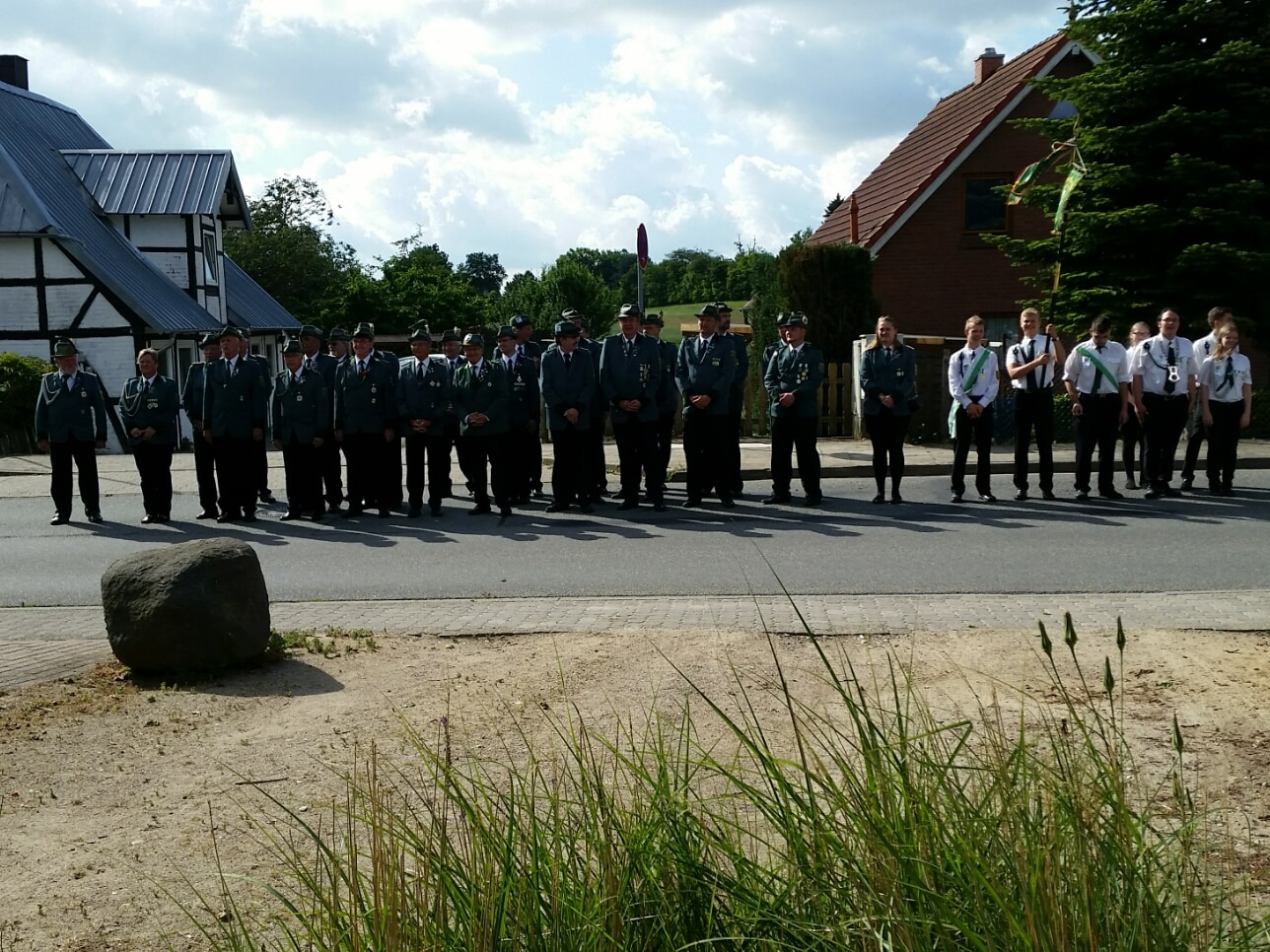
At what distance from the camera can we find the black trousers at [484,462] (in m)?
14.0

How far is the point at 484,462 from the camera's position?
14484 mm

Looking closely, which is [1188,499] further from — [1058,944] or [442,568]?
[1058,944]

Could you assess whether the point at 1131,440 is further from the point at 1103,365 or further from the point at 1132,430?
the point at 1103,365

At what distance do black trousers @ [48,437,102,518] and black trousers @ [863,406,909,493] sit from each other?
7551 millimetres

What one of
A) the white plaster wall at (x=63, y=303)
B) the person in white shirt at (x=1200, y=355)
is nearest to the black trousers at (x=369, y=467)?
the person in white shirt at (x=1200, y=355)

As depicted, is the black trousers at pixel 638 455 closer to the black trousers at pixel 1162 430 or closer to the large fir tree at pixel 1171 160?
the black trousers at pixel 1162 430

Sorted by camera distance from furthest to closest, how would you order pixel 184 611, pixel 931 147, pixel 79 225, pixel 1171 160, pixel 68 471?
1. pixel 79 225
2. pixel 931 147
3. pixel 1171 160
4. pixel 68 471
5. pixel 184 611

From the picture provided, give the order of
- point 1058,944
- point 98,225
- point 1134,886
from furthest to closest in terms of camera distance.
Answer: point 98,225 → point 1134,886 → point 1058,944

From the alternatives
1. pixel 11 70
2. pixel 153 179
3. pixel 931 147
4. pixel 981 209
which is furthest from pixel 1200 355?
pixel 11 70

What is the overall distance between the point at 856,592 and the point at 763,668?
2877 mm

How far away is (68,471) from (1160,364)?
11395 mm

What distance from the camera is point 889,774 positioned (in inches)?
113

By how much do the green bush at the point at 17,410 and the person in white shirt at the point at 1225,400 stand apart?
20722mm

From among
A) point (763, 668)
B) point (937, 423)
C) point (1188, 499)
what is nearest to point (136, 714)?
point (763, 668)
